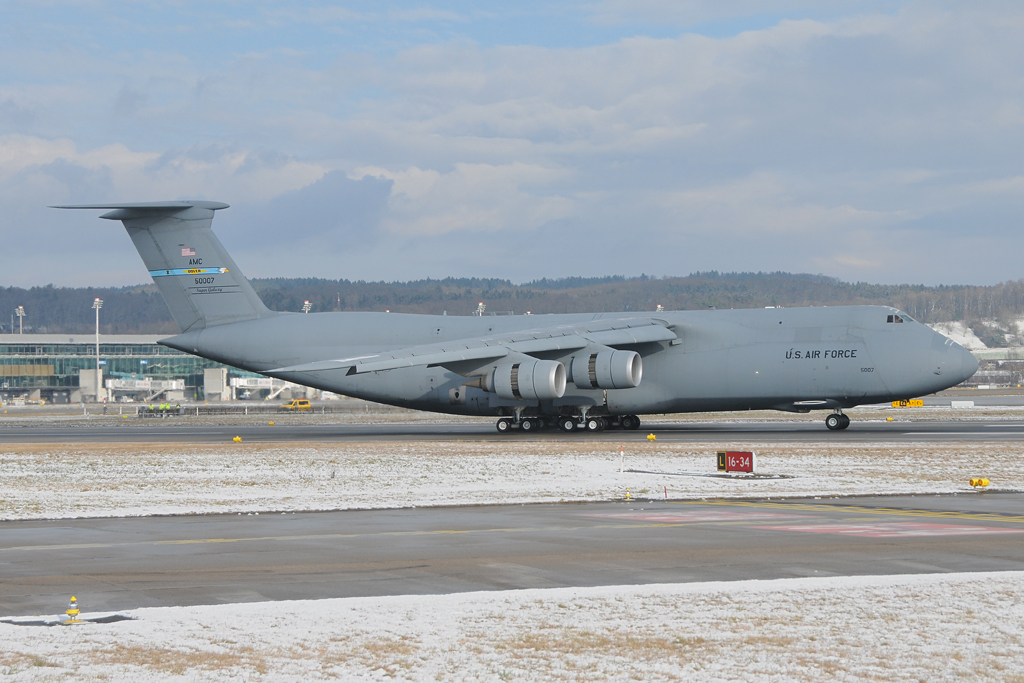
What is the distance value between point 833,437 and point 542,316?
13082 mm

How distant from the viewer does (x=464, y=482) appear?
21.9m

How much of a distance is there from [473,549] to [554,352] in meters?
26.9

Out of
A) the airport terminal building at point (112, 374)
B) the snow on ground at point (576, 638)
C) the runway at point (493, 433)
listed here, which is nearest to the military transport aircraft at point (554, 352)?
the runway at point (493, 433)

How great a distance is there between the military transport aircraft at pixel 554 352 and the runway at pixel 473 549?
65.8 ft

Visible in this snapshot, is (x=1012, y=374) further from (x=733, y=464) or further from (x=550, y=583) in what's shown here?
(x=550, y=583)

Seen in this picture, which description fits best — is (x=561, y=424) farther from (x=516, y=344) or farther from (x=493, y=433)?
(x=516, y=344)

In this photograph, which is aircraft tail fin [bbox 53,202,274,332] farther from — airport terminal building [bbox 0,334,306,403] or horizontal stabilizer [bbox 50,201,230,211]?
airport terminal building [bbox 0,334,306,403]

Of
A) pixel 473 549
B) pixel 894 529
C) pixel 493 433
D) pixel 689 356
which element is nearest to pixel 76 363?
pixel 493 433

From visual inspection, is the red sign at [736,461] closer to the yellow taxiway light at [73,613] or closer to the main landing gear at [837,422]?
the yellow taxiway light at [73,613]

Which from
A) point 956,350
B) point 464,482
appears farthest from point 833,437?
point 464,482

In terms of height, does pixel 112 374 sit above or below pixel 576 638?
above

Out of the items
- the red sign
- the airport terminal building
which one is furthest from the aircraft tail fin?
the airport terminal building

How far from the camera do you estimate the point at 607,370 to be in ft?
124

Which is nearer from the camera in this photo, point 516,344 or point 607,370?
point 607,370
